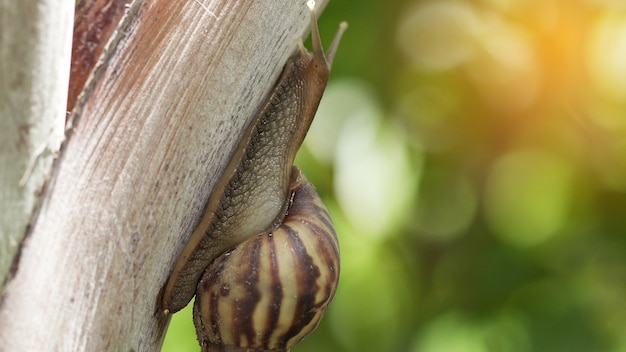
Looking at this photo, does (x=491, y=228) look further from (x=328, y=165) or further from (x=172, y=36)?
(x=172, y=36)

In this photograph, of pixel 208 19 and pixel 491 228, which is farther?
pixel 491 228

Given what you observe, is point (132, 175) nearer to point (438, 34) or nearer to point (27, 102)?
point (27, 102)

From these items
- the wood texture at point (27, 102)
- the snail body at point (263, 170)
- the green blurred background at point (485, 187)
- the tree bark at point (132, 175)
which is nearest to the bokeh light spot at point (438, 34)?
the green blurred background at point (485, 187)

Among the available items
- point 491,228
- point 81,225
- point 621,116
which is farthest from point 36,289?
point 621,116

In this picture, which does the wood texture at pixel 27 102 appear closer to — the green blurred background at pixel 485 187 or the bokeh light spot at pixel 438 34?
the green blurred background at pixel 485 187

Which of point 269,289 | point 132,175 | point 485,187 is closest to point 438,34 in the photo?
point 485,187
